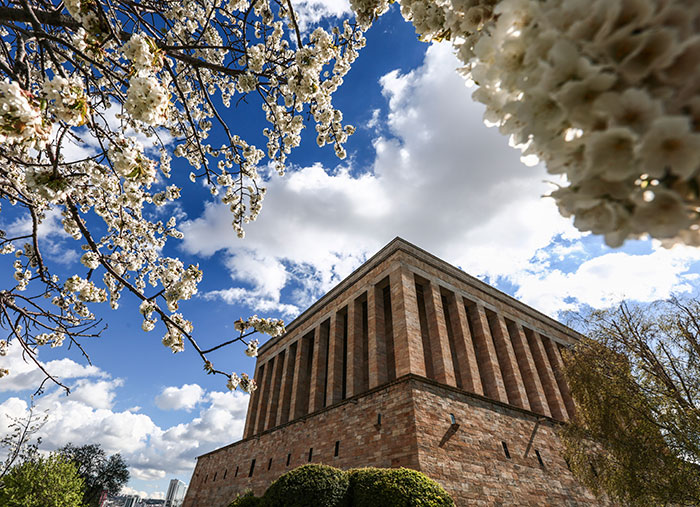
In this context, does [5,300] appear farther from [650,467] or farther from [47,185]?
[650,467]

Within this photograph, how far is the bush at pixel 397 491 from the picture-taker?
685 centimetres

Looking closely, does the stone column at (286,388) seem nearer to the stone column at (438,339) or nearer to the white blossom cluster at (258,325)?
the stone column at (438,339)

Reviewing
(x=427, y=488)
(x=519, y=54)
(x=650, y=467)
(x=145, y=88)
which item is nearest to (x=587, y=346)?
(x=650, y=467)

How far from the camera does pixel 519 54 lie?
1134 mm

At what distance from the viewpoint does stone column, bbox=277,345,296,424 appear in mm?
18078

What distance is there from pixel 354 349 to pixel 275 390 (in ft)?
30.8

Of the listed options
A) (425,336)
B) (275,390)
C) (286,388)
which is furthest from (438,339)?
(275,390)

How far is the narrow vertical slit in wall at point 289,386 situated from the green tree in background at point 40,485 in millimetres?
11736

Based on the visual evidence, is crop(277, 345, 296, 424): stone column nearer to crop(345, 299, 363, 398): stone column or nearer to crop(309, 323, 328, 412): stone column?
crop(309, 323, 328, 412): stone column

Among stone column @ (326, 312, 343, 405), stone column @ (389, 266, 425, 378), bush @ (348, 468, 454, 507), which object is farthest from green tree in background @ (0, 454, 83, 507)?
stone column @ (389, 266, 425, 378)

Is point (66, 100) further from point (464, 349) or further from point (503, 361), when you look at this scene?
point (503, 361)

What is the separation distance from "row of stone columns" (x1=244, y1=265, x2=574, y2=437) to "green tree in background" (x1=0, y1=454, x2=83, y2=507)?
9852 mm

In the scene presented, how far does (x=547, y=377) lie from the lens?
17109mm

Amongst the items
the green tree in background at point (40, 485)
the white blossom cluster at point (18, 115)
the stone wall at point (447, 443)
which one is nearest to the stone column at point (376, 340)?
the stone wall at point (447, 443)
